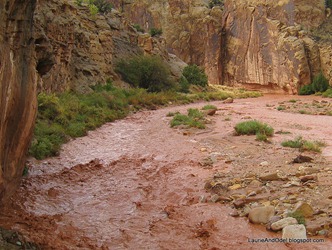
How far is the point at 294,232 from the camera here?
4238 mm

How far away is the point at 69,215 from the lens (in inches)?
219

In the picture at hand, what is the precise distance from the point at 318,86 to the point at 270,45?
8.65 metres

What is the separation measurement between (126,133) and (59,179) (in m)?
5.74

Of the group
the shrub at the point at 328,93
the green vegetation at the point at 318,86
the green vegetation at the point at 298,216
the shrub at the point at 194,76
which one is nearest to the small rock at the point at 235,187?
the green vegetation at the point at 298,216

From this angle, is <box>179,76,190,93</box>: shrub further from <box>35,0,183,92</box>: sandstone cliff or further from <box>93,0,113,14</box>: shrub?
<box>93,0,113,14</box>: shrub

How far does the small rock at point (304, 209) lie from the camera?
461cm

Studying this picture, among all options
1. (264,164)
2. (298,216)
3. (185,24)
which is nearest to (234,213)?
(298,216)

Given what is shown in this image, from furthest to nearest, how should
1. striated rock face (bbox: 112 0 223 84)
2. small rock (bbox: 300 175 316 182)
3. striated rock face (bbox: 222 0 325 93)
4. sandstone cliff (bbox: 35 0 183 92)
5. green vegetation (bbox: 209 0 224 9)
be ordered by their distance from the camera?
green vegetation (bbox: 209 0 224 9) < striated rock face (bbox: 112 0 223 84) < striated rock face (bbox: 222 0 325 93) < sandstone cliff (bbox: 35 0 183 92) < small rock (bbox: 300 175 316 182)

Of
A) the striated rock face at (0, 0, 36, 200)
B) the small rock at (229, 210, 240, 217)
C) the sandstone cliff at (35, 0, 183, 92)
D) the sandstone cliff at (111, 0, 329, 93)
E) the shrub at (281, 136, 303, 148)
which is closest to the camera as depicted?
the striated rock face at (0, 0, 36, 200)

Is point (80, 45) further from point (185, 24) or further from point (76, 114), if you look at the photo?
point (185, 24)

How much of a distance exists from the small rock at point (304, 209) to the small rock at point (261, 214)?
345 millimetres

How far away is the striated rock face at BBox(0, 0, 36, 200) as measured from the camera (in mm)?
4875

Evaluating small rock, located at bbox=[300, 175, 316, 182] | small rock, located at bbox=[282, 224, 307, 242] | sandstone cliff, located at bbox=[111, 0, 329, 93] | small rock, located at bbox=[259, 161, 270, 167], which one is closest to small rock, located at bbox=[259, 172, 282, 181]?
small rock, located at bbox=[300, 175, 316, 182]

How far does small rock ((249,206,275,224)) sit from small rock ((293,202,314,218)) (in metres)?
0.35
